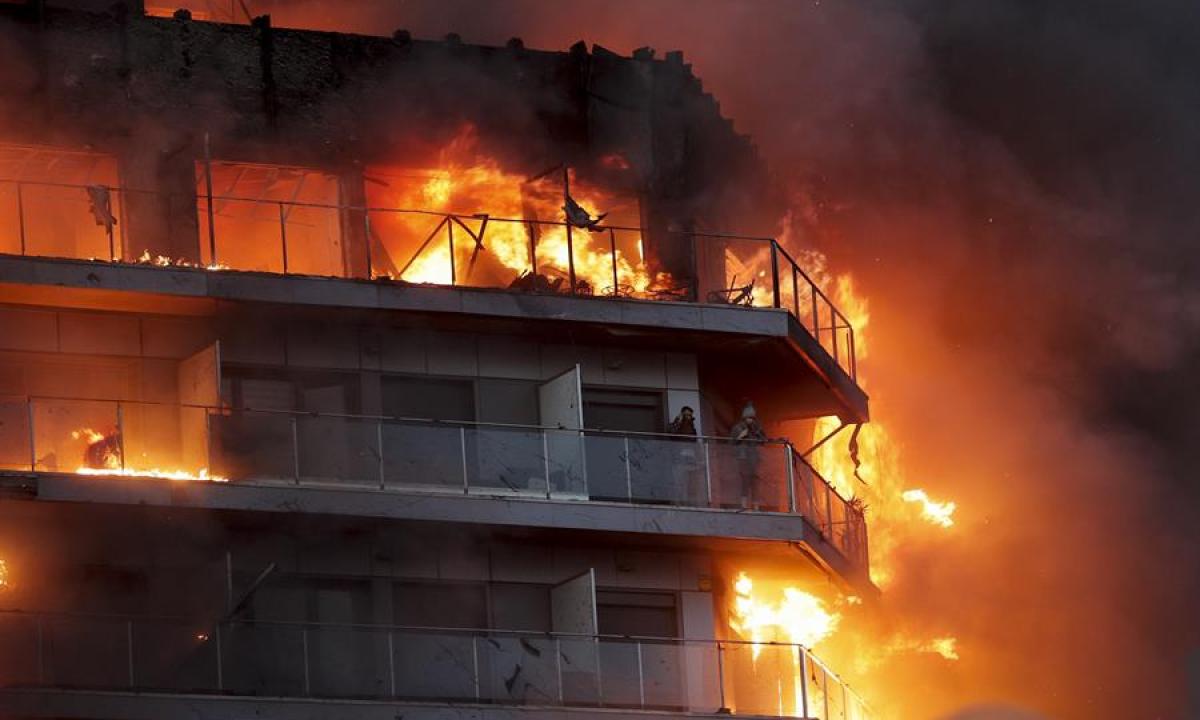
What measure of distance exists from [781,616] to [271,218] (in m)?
10.4

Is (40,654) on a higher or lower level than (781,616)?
lower

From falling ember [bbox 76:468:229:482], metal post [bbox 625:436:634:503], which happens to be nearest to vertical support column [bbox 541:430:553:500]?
metal post [bbox 625:436:634:503]

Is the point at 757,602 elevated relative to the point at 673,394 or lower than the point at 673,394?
lower

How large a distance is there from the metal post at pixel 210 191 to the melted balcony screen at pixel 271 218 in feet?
0.08

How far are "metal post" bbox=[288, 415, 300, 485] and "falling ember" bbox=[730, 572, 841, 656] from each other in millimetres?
8043

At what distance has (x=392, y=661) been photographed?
153 ft

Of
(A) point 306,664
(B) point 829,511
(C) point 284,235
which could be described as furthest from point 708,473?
(A) point 306,664

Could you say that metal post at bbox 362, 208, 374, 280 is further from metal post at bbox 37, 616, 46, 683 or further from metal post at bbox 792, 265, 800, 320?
metal post at bbox 37, 616, 46, 683

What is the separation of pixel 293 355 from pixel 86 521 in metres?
4.57

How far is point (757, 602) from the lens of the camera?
52.6 meters

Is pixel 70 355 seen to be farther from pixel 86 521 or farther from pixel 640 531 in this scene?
pixel 640 531

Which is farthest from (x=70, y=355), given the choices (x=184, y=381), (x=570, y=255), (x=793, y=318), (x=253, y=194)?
(x=793, y=318)

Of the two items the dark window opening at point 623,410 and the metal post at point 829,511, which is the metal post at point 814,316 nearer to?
the metal post at point 829,511

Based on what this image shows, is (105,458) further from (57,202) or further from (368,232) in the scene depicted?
(368,232)
